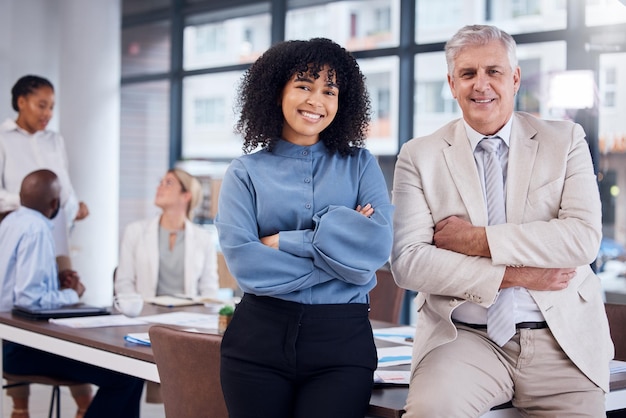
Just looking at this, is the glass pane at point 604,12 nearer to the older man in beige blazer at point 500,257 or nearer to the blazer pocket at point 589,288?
the older man in beige blazer at point 500,257

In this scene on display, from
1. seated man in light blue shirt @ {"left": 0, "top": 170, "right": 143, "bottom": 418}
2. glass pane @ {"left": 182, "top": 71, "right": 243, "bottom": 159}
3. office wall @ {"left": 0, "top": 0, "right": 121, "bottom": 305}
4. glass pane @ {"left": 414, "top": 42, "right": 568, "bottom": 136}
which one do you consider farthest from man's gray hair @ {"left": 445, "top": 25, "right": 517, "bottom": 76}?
office wall @ {"left": 0, "top": 0, "right": 121, "bottom": 305}

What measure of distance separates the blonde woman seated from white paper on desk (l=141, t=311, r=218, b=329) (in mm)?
854

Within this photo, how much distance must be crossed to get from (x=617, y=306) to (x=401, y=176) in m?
1.07

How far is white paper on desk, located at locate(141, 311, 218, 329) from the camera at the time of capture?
3.82m

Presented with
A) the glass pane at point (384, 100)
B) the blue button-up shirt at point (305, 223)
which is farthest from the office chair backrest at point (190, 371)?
the glass pane at point (384, 100)

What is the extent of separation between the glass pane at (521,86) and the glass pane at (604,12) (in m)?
0.25

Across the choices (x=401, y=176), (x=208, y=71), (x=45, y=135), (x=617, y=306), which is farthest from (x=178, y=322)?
(x=208, y=71)

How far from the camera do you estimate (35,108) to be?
618 cm

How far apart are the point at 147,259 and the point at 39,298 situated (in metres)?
1.01

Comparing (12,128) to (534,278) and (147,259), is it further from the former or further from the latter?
(534,278)

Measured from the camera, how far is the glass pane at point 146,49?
8.70 metres

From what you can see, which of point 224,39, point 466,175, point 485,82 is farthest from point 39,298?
point 224,39

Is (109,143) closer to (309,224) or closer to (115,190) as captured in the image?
(115,190)

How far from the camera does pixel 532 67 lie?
20.0 feet
